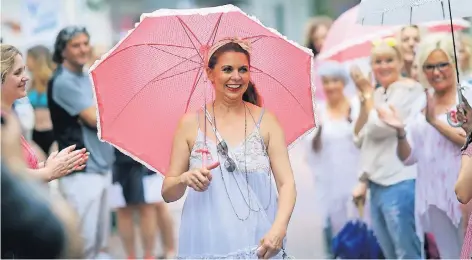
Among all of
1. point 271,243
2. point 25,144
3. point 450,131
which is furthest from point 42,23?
point 271,243

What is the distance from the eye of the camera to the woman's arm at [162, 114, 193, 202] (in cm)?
538

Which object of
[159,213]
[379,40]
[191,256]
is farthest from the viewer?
[159,213]

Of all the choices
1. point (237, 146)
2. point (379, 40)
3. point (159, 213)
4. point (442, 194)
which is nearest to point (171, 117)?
point (237, 146)

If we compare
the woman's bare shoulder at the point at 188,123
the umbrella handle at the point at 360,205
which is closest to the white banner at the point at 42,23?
the umbrella handle at the point at 360,205

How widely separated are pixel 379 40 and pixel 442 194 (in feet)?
5.14

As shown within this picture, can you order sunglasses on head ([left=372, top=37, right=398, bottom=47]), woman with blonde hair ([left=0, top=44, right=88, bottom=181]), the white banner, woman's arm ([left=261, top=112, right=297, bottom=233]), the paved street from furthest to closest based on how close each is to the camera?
the white banner → the paved street → sunglasses on head ([left=372, top=37, right=398, bottom=47]) → woman's arm ([left=261, top=112, right=297, bottom=233]) → woman with blonde hair ([left=0, top=44, right=88, bottom=181])

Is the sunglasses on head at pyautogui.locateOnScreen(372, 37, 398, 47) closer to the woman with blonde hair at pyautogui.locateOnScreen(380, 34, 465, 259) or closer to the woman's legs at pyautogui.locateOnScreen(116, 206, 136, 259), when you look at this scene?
the woman with blonde hair at pyautogui.locateOnScreen(380, 34, 465, 259)

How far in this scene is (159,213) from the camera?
9906mm

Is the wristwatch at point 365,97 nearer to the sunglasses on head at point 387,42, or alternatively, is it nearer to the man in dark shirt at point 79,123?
the sunglasses on head at point 387,42

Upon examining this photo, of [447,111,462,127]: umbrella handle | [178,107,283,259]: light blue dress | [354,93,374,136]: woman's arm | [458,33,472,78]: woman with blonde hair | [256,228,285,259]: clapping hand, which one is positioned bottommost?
[256,228,285,259]: clapping hand

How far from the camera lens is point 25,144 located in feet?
17.5

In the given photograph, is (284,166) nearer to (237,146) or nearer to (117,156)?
(237,146)

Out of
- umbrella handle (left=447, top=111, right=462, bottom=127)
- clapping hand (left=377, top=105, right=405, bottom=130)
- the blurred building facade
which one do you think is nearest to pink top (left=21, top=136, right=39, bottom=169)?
the blurred building facade

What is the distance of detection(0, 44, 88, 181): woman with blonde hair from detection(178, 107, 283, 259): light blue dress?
604 mm
